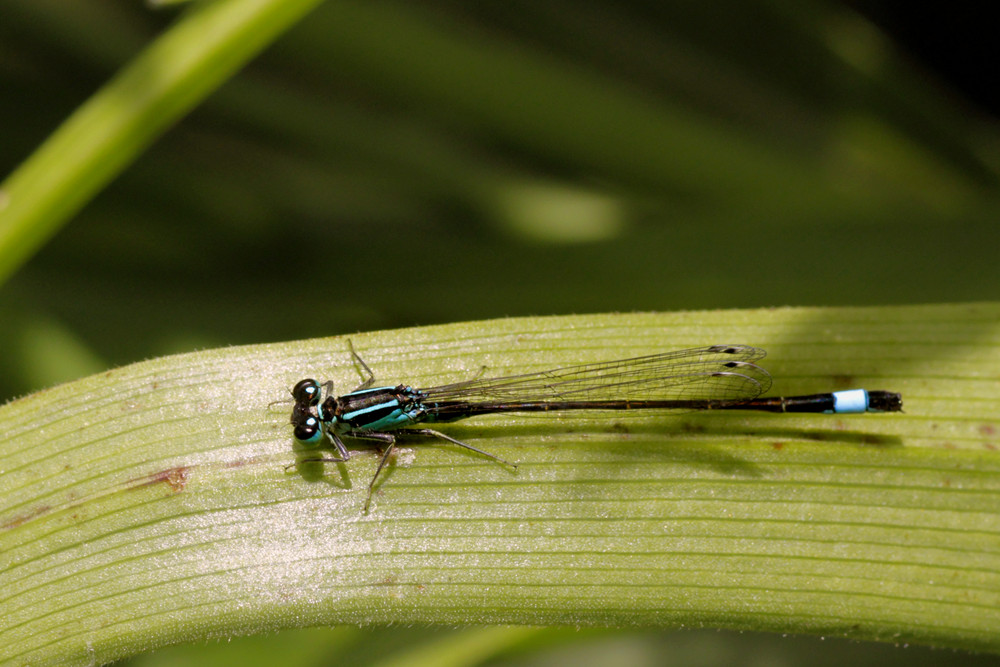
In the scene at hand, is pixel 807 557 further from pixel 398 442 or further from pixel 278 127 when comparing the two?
pixel 278 127

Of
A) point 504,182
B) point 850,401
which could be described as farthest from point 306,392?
point 504,182

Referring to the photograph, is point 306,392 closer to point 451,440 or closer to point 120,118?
point 451,440

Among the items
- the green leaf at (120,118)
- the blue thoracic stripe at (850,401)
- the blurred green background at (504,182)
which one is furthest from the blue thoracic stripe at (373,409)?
the blue thoracic stripe at (850,401)

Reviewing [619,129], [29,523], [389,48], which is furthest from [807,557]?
[389,48]

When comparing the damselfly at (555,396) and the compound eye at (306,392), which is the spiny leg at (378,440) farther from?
the compound eye at (306,392)

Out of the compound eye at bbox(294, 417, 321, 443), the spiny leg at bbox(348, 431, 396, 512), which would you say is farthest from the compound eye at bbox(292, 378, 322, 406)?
the spiny leg at bbox(348, 431, 396, 512)

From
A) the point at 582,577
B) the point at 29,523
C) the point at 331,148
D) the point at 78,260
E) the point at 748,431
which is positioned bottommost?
the point at 582,577
